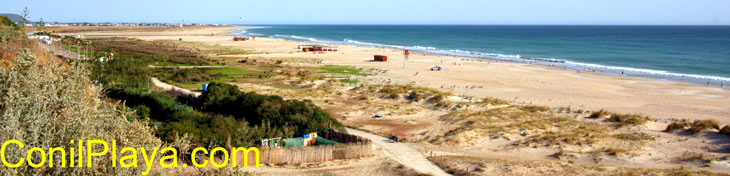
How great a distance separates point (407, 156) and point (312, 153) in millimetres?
3611

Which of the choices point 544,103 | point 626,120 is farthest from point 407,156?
point 544,103

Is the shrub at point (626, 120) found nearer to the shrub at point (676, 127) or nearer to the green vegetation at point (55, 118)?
the shrub at point (676, 127)

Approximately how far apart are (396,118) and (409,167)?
10284 millimetres

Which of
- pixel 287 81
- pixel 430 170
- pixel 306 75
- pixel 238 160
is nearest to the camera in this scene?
pixel 238 160

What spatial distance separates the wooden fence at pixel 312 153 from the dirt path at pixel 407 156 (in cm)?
113

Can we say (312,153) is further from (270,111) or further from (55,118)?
(55,118)

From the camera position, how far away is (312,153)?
1803 cm

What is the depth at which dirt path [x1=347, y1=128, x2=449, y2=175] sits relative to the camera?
18.0 meters

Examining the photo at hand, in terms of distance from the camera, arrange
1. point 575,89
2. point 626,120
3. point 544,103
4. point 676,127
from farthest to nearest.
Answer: point 575,89 < point 544,103 < point 626,120 < point 676,127

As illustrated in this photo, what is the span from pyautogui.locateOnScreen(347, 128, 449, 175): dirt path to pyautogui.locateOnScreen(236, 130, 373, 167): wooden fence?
3.72 ft

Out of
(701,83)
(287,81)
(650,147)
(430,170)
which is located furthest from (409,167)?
(701,83)

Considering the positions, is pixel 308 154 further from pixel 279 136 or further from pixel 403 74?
pixel 403 74

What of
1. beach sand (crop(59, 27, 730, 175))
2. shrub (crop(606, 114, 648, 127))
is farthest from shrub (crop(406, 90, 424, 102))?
shrub (crop(606, 114, 648, 127))

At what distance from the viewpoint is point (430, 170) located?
1786 cm
